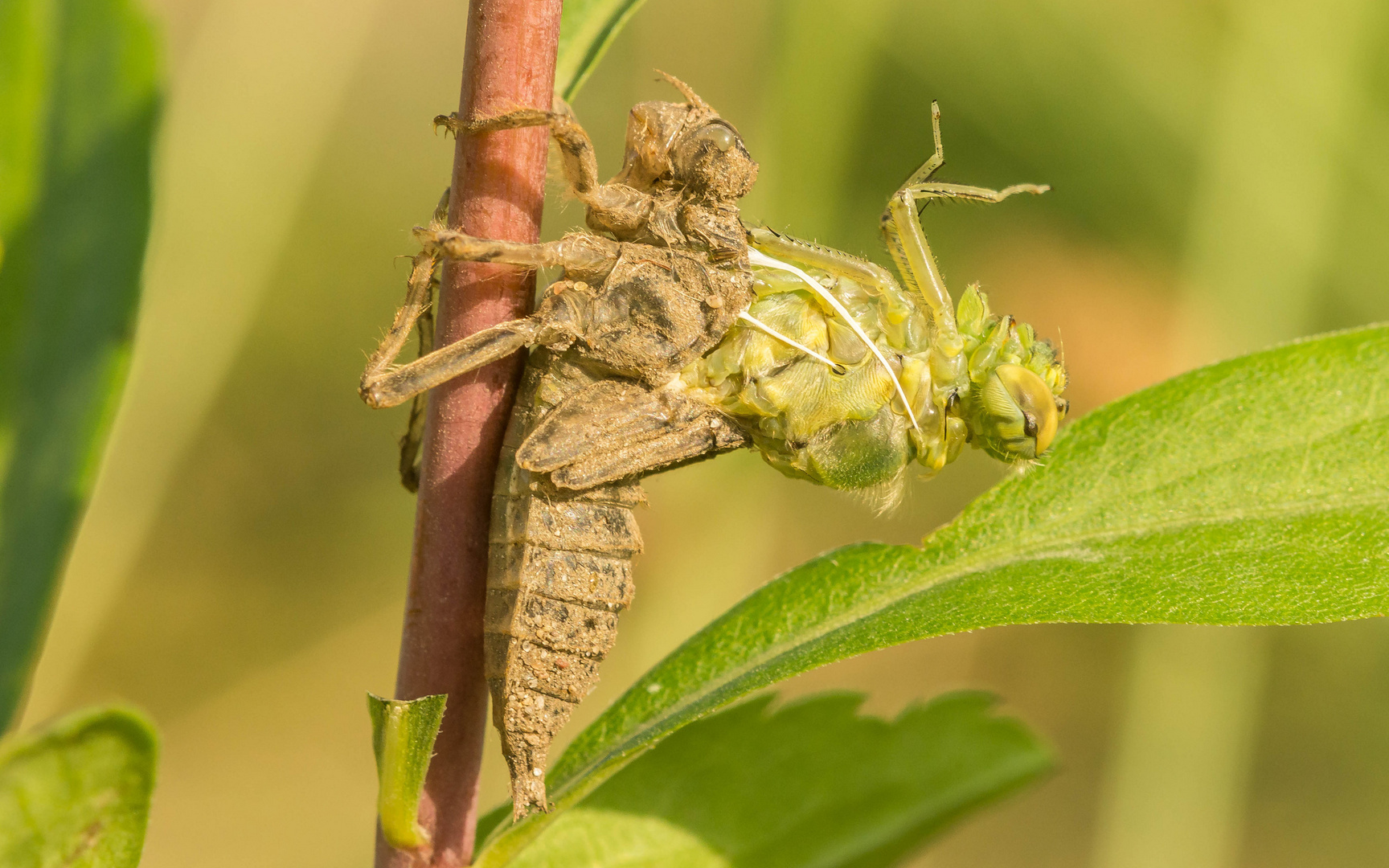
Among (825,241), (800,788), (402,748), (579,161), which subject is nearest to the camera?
(402,748)

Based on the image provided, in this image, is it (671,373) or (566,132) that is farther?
(671,373)

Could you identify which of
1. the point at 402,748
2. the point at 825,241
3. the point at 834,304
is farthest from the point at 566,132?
the point at 825,241

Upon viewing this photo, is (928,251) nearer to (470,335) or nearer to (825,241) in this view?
(470,335)

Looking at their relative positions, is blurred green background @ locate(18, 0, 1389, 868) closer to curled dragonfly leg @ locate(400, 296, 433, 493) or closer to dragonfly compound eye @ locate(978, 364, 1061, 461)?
dragonfly compound eye @ locate(978, 364, 1061, 461)

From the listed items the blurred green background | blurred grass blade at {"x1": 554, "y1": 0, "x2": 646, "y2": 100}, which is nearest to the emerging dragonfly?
blurred grass blade at {"x1": 554, "y1": 0, "x2": 646, "y2": 100}

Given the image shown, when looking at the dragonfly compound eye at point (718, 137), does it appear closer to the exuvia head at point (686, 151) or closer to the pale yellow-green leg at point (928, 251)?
the exuvia head at point (686, 151)

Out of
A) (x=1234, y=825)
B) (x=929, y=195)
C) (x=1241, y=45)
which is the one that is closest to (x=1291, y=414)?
(x=929, y=195)

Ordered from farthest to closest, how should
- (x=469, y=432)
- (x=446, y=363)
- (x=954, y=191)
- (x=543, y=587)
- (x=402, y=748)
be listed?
(x=954, y=191) → (x=543, y=587) → (x=469, y=432) → (x=446, y=363) → (x=402, y=748)
